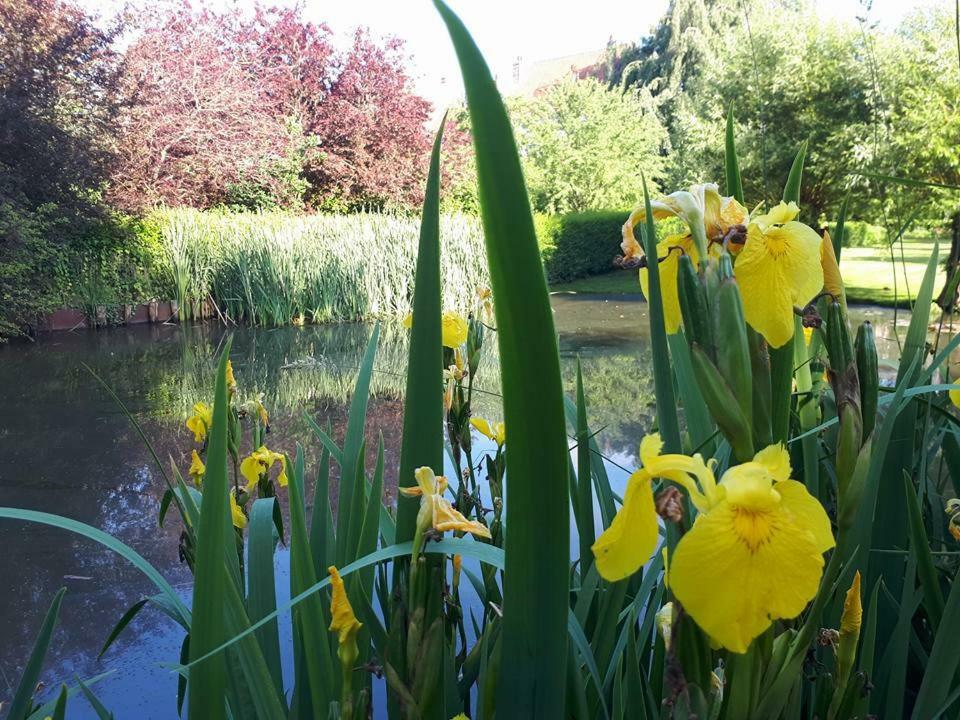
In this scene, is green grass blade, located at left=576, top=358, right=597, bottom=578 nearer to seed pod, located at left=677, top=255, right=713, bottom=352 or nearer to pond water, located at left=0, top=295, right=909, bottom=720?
pond water, located at left=0, top=295, right=909, bottom=720

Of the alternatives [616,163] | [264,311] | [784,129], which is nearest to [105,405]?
[264,311]

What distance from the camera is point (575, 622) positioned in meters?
0.67

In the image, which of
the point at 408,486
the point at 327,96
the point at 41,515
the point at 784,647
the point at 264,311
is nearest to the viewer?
the point at 784,647

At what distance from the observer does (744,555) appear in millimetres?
335

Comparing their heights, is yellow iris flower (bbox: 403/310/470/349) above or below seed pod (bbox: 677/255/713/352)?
below

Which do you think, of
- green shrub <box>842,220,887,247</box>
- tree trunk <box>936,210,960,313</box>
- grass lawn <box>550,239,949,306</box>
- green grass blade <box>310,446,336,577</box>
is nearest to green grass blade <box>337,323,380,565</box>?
green grass blade <box>310,446,336,577</box>

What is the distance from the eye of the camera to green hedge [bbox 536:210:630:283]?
13188mm

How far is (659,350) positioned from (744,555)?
0.26 m

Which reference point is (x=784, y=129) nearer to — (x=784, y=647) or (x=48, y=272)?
(x=48, y=272)

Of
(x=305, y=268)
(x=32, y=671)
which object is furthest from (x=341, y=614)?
(x=305, y=268)

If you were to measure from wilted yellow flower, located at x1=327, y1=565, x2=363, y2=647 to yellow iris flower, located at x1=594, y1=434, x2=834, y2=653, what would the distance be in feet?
0.78

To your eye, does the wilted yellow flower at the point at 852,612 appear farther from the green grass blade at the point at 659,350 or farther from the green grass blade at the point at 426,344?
the green grass blade at the point at 426,344

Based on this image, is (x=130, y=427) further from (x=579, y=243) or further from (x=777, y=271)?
(x=579, y=243)

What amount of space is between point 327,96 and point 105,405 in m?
12.5
